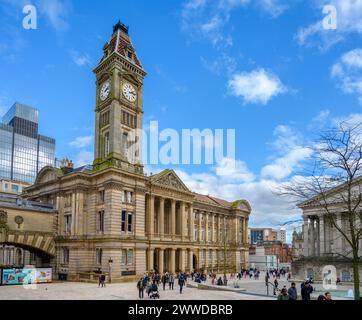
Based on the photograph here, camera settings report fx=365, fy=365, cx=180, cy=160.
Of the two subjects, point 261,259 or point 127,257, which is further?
point 261,259

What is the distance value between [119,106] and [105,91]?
14.5 ft

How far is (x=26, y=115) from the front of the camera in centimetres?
15562

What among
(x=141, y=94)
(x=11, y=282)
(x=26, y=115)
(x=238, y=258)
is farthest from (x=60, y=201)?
(x=26, y=115)

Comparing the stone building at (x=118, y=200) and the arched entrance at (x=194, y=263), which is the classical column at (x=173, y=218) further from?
the arched entrance at (x=194, y=263)

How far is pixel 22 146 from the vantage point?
14500 cm

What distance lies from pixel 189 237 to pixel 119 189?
23828 millimetres

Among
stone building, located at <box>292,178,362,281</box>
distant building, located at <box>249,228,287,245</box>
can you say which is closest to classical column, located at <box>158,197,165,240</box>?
stone building, located at <box>292,178,362,281</box>

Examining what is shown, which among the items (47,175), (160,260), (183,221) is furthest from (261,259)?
(47,175)

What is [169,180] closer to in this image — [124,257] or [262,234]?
[124,257]

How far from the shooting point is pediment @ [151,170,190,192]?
6205cm

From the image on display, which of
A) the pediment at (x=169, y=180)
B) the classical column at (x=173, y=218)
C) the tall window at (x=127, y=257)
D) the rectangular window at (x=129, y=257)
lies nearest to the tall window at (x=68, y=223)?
the tall window at (x=127, y=257)

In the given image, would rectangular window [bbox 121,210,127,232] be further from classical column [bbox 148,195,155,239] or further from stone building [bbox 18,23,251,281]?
classical column [bbox 148,195,155,239]
